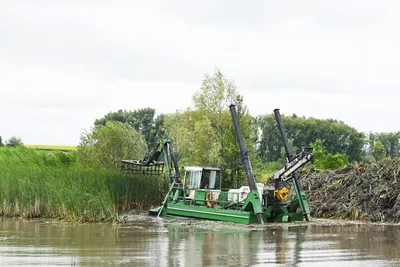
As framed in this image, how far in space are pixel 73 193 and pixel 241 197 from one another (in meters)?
7.97

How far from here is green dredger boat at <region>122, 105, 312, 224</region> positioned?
3244 cm

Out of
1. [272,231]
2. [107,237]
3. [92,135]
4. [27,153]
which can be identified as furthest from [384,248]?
[27,153]

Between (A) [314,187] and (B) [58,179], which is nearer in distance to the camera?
(B) [58,179]

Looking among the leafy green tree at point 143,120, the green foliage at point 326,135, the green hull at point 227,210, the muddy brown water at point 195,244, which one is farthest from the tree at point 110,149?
the green foliage at point 326,135

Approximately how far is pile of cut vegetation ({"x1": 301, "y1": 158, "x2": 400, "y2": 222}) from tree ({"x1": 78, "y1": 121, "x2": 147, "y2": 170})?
12.1 metres

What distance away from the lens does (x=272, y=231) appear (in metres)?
29.0

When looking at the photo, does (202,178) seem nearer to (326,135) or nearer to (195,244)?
(195,244)

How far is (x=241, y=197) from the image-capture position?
33.7m

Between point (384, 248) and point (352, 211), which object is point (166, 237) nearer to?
point (384, 248)

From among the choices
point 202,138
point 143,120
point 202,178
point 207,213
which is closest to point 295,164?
point 207,213

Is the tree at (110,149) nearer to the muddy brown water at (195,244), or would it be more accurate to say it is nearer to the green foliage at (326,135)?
the muddy brown water at (195,244)

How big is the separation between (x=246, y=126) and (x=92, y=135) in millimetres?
10179

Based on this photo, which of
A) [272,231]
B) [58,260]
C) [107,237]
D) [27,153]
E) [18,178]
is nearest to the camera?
[58,260]

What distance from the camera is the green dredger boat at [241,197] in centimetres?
3244
